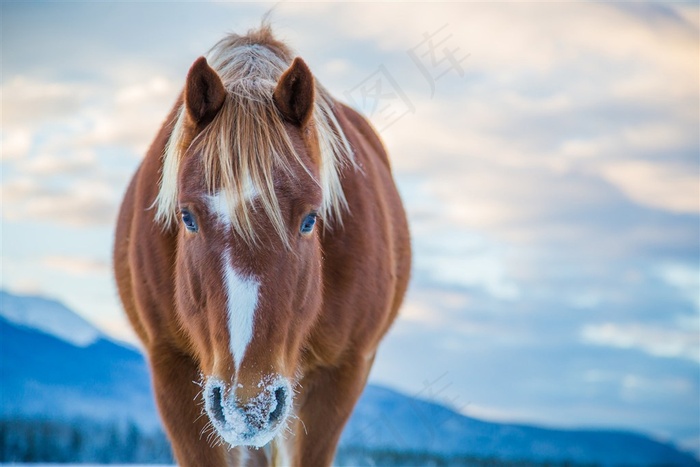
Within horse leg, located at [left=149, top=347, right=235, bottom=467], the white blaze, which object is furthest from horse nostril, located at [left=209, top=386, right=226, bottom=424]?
horse leg, located at [left=149, top=347, right=235, bottom=467]

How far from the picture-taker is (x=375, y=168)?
4746mm

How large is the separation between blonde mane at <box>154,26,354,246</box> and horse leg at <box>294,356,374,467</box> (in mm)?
870

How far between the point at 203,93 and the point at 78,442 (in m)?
15.9

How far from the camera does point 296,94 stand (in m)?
3.39

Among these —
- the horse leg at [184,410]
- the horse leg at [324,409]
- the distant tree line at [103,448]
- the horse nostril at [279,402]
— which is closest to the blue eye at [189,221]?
the horse nostril at [279,402]

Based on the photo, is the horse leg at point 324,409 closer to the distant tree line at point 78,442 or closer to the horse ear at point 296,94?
the horse ear at point 296,94

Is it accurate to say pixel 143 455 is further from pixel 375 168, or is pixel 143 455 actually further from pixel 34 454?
pixel 375 168

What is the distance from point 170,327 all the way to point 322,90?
1.68 m

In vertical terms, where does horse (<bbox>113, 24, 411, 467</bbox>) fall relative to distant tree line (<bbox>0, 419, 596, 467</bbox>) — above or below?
above

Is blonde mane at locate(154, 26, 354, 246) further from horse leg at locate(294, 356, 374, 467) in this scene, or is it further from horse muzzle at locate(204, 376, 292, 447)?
horse leg at locate(294, 356, 374, 467)

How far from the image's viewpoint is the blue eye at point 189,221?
10.00 ft

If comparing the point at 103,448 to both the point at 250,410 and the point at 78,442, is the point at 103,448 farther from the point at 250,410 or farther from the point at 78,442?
the point at 250,410

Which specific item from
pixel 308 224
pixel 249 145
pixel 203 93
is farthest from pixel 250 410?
pixel 203 93

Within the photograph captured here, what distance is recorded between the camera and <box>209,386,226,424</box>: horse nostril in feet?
9.25
